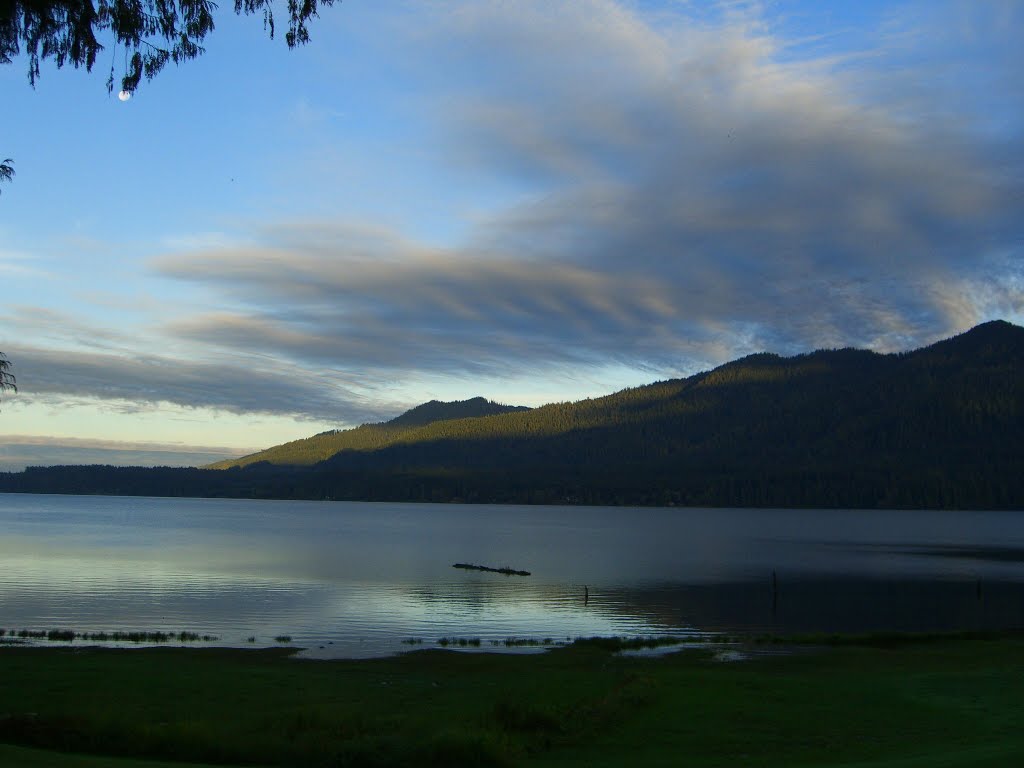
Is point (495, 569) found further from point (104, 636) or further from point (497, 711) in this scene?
point (497, 711)

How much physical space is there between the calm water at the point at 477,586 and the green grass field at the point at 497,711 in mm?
9871

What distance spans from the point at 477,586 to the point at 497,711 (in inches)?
2056

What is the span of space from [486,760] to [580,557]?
9112cm

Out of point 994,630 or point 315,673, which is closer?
point 315,673

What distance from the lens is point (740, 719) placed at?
2252 centimetres

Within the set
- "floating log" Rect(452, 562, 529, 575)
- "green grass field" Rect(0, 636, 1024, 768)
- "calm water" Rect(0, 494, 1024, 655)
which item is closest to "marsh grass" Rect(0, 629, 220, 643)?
"calm water" Rect(0, 494, 1024, 655)

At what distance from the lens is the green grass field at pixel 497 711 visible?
17.8m

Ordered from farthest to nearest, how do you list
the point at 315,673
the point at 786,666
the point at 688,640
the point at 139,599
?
the point at 139,599
the point at 688,640
the point at 786,666
the point at 315,673

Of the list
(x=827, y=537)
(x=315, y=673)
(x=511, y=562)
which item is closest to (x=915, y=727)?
(x=315, y=673)

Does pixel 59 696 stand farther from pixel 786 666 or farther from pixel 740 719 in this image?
pixel 786 666

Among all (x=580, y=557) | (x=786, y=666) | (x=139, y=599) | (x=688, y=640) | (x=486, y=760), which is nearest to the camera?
(x=486, y=760)

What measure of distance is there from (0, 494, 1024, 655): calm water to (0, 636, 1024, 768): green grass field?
389 inches

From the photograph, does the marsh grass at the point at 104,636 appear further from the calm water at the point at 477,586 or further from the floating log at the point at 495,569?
the floating log at the point at 495,569

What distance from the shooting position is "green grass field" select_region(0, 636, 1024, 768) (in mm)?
17844
